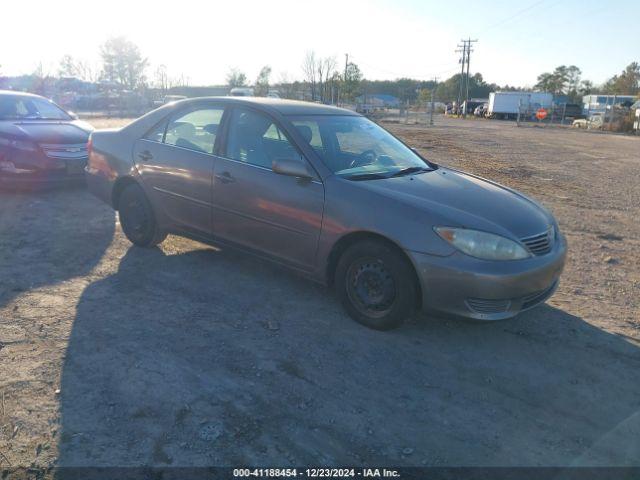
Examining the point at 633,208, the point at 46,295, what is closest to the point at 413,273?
the point at 46,295

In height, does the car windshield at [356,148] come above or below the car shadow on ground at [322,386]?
above

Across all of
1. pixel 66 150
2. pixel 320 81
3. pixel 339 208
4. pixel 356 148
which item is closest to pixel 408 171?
pixel 356 148

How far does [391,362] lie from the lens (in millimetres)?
3480

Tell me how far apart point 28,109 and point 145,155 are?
4812 mm

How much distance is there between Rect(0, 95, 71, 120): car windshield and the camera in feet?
27.3

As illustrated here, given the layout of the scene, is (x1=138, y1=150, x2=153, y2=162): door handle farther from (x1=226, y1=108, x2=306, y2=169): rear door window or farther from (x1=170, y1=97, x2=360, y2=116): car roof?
(x1=226, y1=108, x2=306, y2=169): rear door window

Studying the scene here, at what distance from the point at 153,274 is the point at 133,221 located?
0.87 m

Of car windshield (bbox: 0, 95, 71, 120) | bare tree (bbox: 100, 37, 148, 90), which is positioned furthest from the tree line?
car windshield (bbox: 0, 95, 71, 120)

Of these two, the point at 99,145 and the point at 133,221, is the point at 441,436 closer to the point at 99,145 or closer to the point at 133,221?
the point at 133,221

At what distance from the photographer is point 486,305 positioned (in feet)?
11.6

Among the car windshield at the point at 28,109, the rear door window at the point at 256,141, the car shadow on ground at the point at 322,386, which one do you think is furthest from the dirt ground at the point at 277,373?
the car windshield at the point at 28,109

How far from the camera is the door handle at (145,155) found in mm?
5164

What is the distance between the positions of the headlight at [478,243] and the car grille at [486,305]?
29 cm

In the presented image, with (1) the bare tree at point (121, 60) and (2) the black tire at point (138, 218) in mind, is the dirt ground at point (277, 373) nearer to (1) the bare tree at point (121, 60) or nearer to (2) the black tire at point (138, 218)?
(2) the black tire at point (138, 218)
